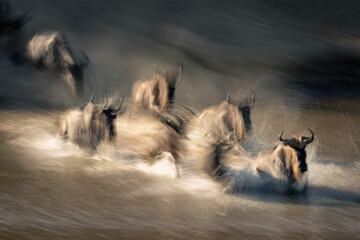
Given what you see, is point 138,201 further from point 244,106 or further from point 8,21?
point 8,21

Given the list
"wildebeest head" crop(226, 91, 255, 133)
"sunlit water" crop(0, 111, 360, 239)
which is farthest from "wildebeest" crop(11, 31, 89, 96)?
"wildebeest head" crop(226, 91, 255, 133)

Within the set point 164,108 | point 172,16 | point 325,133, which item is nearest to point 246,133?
point 164,108

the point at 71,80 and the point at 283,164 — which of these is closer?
the point at 283,164

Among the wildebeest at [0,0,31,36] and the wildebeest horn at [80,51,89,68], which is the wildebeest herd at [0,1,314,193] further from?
the wildebeest at [0,0,31,36]

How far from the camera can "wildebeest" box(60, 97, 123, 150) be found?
2.56 metres

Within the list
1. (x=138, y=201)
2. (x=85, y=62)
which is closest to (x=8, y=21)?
(x=85, y=62)

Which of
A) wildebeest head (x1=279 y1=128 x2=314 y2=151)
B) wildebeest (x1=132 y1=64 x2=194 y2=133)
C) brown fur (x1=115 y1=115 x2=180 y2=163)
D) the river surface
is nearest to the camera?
the river surface

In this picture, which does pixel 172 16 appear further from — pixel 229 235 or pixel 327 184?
pixel 229 235

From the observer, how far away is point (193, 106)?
3.20 metres

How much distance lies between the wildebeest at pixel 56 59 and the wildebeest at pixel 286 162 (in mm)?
1399

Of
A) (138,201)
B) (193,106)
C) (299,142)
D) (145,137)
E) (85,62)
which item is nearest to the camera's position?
(138,201)

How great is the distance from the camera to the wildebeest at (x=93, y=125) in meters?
2.56

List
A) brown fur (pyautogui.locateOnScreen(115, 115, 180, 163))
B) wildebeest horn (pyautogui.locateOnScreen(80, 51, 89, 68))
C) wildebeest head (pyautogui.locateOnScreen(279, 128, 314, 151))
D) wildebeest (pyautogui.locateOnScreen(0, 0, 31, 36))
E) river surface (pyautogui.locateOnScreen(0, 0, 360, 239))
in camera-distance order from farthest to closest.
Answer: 1. wildebeest (pyautogui.locateOnScreen(0, 0, 31, 36))
2. wildebeest horn (pyautogui.locateOnScreen(80, 51, 89, 68))
3. brown fur (pyautogui.locateOnScreen(115, 115, 180, 163))
4. wildebeest head (pyautogui.locateOnScreen(279, 128, 314, 151))
5. river surface (pyautogui.locateOnScreen(0, 0, 360, 239))

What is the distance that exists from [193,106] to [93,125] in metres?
0.79
